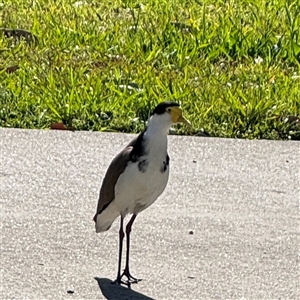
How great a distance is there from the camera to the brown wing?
569cm

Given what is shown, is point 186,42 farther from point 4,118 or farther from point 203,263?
point 203,263

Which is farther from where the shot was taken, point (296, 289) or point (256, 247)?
point (256, 247)

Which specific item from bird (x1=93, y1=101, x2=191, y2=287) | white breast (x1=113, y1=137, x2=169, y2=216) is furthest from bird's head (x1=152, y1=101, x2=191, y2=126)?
white breast (x1=113, y1=137, x2=169, y2=216)

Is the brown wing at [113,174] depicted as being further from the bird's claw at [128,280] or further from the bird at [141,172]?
the bird's claw at [128,280]

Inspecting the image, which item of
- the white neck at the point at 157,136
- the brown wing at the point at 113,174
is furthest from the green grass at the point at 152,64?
the white neck at the point at 157,136

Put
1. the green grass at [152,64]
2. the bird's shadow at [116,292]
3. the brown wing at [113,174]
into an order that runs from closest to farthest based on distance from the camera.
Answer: the bird's shadow at [116,292]
the brown wing at [113,174]
the green grass at [152,64]

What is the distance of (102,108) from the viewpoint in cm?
849

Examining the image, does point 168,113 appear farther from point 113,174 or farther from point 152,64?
point 152,64

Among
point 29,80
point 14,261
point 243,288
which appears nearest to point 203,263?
point 243,288

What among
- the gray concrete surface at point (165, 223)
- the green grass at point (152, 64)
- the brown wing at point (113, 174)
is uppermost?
the brown wing at point (113, 174)

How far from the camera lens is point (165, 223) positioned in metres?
6.58

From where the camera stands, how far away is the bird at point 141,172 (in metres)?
5.59

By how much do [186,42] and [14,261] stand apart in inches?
179

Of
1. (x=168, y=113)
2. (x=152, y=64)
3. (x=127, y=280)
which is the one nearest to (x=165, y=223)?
(x=127, y=280)
